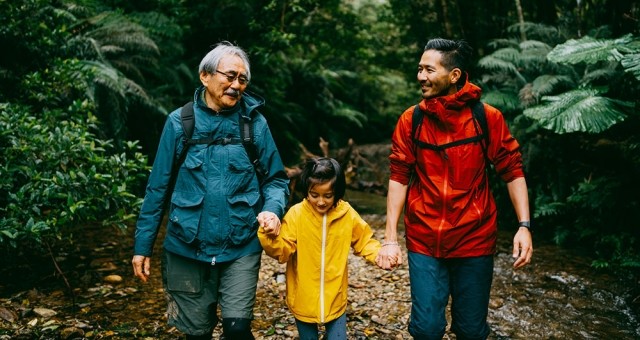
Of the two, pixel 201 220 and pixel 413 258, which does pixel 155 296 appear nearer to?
pixel 201 220

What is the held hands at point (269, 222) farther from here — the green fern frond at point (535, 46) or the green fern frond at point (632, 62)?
the green fern frond at point (535, 46)

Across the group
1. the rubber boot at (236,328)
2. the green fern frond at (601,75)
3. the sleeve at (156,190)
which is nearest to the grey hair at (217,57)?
the sleeve at (156,190)

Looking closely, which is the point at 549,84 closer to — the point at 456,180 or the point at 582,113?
the point at 582,113

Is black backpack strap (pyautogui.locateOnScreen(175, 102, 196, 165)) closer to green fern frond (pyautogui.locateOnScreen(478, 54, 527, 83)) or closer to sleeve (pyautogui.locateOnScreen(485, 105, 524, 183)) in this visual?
sleeve (pyautogui.locateOnScreen(485, 105, 524, 183))

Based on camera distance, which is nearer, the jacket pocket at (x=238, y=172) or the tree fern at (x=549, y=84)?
the jacket pocket at (x=238, y=172)

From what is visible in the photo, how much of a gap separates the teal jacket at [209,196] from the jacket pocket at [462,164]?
0.98 metres

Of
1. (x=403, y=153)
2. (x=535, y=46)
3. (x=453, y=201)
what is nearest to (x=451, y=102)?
(x=403, y=153)

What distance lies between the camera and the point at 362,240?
3094 millimetres

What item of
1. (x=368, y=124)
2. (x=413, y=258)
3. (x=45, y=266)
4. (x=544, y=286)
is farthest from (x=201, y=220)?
(x=368, y=124)

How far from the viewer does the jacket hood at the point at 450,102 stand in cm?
268

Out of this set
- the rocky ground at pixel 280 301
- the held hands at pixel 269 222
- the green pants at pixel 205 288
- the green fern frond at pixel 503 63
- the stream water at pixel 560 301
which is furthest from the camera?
the green fern frond at pixel 503 63

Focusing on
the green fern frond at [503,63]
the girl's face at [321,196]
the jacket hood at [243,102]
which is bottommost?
the girl's face at [321,196]

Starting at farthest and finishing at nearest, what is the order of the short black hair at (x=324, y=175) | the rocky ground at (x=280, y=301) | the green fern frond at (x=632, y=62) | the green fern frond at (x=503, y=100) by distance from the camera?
the green fern frond at (x=503, y=100), the green fern frond at (x=632, y=62), the rocky ground at (x=280, y=301), the short black hair at (x=324, y=175)

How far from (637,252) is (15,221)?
6.06m
